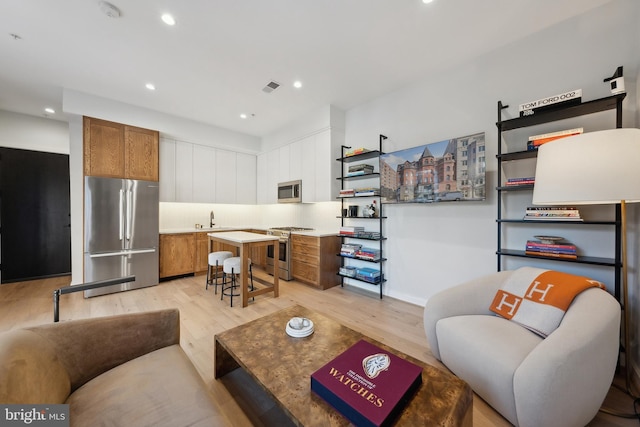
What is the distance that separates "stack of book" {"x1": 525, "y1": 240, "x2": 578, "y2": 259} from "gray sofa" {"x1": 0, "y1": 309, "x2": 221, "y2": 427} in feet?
9.11

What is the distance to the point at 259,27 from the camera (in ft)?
7.54

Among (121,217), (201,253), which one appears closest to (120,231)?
(121,217)

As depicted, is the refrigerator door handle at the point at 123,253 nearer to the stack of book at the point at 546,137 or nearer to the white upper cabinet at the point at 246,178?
the white upper cabinet at the point at 246,178

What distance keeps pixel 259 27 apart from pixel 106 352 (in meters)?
2.82

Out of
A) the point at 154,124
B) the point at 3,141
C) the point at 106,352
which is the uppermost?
the point at 154,124

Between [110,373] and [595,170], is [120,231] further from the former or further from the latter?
[595,170]

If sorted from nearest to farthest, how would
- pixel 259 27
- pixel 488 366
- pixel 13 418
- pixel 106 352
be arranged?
1. pixel 13 418
2. pixel 106 352
3. pixel 488 366
4. pixel 259 27

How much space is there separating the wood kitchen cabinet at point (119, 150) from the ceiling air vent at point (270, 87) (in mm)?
2234

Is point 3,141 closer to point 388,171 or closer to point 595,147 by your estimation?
point 388,171

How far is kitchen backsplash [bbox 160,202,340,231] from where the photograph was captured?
4.65 meters

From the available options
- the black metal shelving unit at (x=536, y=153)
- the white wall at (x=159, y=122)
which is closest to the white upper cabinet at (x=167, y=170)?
the white wall at (x=159, y=122)

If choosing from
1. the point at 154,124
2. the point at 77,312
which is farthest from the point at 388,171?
the point at 77,312

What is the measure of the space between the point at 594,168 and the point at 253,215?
590 centimetres

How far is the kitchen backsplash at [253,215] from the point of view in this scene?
465cm
